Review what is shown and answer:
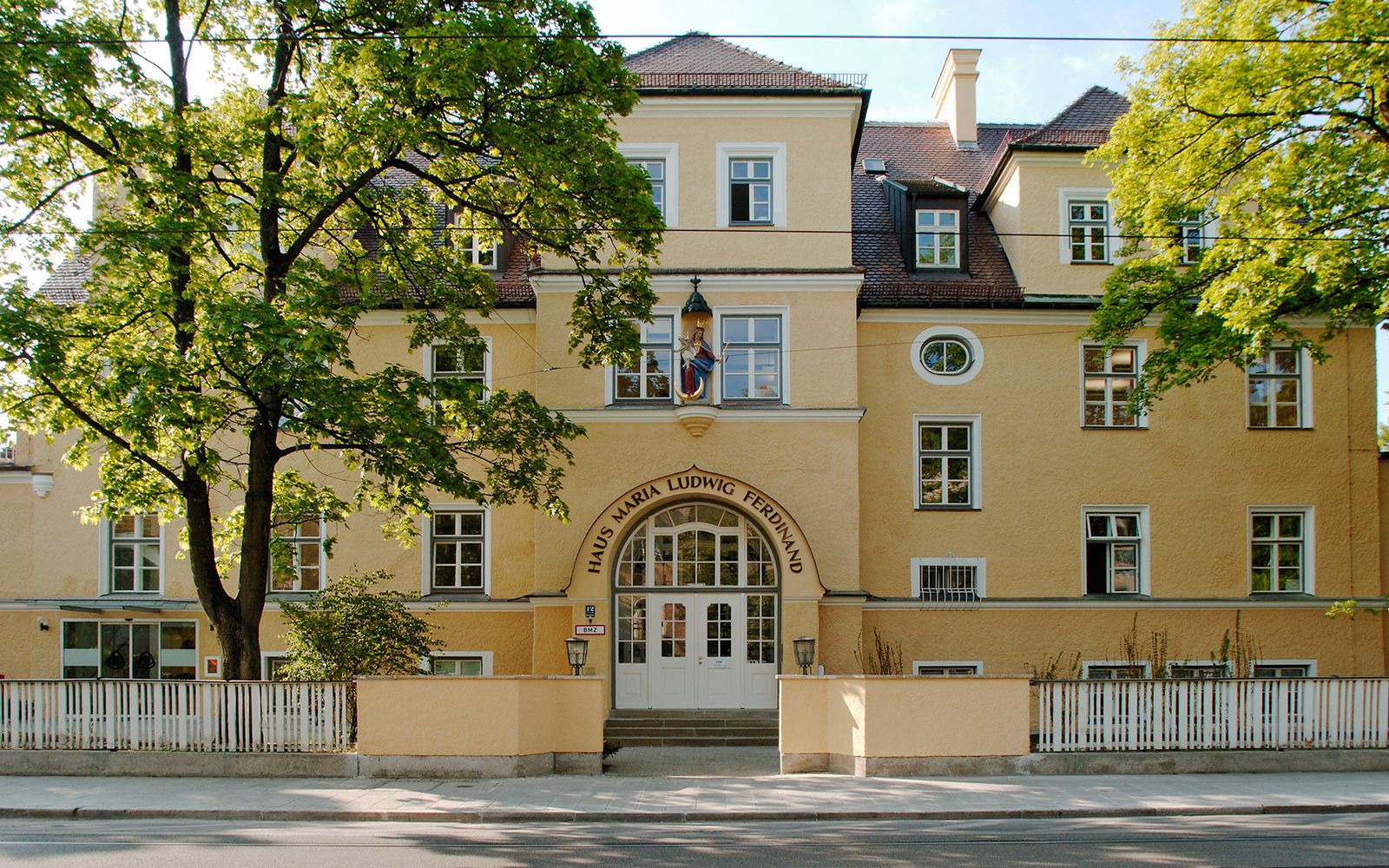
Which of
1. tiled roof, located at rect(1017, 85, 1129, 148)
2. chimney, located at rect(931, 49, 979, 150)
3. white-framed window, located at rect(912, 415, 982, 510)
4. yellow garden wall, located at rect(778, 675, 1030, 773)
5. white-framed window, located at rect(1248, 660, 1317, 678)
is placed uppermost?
chimney, located at rect(931, 49, 979, 150)

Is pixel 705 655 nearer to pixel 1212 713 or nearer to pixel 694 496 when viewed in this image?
pixel 694 496

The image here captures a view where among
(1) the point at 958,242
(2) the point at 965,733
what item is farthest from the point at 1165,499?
(2) the point at 965,733

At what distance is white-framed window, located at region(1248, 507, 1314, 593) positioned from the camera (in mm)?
19844

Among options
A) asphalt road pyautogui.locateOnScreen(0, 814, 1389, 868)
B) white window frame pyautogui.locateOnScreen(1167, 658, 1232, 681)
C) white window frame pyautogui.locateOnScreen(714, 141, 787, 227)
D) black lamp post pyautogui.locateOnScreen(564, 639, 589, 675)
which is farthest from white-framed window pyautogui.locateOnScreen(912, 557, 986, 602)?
asphalt road pyautogui.locateOnScreen(0, 814, 1389, 868)

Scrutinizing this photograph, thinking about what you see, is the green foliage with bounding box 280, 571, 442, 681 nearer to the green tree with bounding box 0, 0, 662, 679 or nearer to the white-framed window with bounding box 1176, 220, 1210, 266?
the green tree with bounding box 0, 0, 662, 679

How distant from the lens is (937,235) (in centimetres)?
2084

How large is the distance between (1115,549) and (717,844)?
12544 millimetres

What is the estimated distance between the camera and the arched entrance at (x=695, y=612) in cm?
1811

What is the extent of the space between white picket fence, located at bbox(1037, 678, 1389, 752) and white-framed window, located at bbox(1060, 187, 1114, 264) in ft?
30.3

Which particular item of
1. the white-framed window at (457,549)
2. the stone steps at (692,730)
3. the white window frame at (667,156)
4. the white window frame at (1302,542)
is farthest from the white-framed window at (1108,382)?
the white-framed window at (457,549)

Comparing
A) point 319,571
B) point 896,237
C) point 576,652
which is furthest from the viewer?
point 896,237

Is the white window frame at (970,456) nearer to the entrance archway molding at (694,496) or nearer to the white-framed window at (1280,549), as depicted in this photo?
the entrance archway molding at (694,496)

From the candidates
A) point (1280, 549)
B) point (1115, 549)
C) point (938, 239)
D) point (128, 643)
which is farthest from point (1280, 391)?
point (128, 643)

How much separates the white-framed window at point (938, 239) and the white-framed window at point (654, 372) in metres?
5.40
